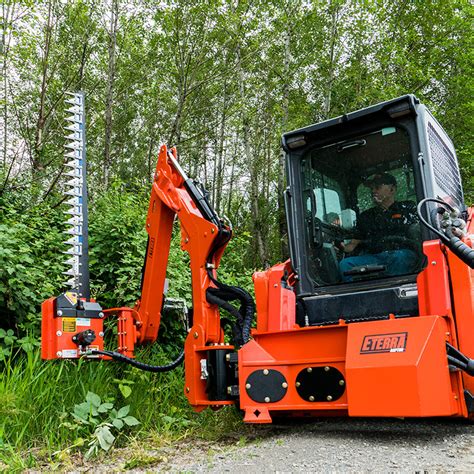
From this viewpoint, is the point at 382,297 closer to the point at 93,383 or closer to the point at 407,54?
the point at 93,383

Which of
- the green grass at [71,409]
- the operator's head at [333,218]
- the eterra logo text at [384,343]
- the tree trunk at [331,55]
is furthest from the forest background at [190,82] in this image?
the eterra logo text at [384,343]

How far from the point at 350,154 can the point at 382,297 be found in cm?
121

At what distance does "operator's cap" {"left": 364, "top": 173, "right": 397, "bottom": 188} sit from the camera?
402 cm

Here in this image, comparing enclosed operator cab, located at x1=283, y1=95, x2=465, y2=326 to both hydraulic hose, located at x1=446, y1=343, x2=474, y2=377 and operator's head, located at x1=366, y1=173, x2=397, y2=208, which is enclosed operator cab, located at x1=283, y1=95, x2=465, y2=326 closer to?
operator's head, located at x1=366, y1=173, x2=397, y2=208

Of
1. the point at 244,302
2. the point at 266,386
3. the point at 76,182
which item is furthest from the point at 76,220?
the point at 266,386

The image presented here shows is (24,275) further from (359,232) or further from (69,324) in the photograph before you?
(359,232)

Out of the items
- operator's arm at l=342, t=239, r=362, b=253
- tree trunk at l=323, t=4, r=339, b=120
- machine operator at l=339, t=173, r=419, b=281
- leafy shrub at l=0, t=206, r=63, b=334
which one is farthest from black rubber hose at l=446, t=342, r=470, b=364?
tree trunk at l=323, t=4, r=339, b=120

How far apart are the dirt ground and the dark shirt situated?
133 centimetres

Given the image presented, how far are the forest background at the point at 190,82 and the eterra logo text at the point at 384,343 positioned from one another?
2.84m

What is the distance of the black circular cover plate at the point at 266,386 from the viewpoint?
11.7 feet

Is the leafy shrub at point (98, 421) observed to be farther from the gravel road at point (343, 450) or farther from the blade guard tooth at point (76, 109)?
the blade guard tooth at point (76, 109)

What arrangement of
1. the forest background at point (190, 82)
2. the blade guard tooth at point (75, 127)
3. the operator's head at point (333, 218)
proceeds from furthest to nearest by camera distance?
1. the forest background at point (190, 82)
2. the blade guard tooth at point (75, 127)
3. the operator's head at point (333, 218)

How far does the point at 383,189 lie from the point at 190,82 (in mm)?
9676

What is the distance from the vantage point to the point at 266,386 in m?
3.60
